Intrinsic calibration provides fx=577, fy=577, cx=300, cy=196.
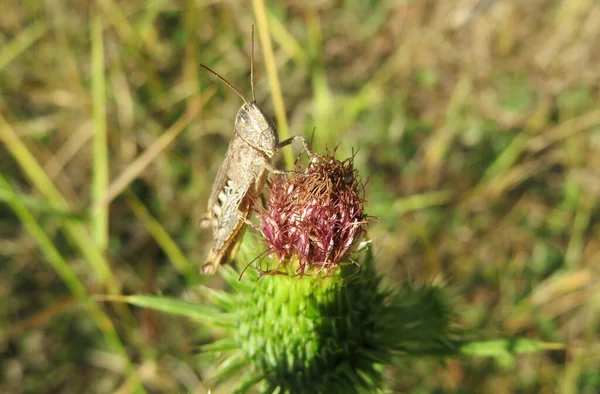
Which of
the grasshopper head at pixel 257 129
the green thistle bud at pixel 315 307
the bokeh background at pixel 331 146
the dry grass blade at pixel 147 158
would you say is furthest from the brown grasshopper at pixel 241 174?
the bokeh background at pixel 331 146

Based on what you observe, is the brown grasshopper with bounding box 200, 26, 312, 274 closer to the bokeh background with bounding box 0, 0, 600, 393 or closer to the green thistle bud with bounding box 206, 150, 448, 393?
the green thistle bud with bounding box 206, 150, 448, 393

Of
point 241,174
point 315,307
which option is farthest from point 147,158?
point 315,307

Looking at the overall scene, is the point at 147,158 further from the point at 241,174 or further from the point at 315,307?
the point at 315,307

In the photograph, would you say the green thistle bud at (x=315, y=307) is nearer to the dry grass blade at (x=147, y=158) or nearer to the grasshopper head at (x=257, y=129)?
the grasshopper head at (x=257, y=129)

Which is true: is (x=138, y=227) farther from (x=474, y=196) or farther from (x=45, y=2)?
(x=474, y=196)

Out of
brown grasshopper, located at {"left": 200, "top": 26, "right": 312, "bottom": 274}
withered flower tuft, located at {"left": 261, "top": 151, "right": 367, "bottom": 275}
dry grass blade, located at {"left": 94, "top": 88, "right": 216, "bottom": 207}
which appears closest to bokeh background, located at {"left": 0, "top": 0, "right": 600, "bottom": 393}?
dry grass blade, located at {"left": 94, "top": 88, "right": 216, "bottom": 207}

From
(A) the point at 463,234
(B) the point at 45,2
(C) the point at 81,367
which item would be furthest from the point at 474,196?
(B) the point at 45,2
